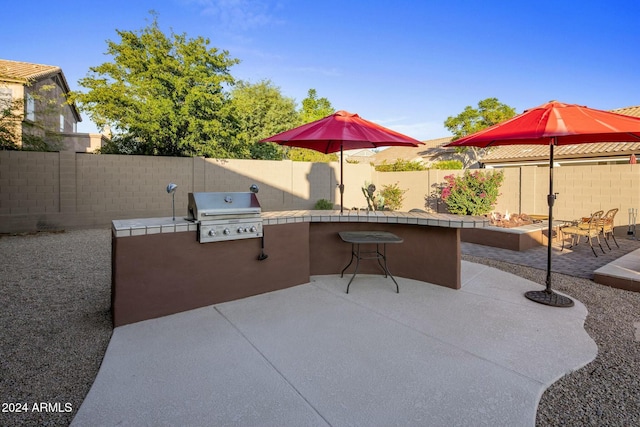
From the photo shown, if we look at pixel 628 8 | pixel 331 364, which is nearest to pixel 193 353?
pixel 331 364

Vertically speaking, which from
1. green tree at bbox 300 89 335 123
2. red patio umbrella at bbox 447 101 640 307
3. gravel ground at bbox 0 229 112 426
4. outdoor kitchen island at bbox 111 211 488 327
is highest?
green tree at bbox 300 89 335 123

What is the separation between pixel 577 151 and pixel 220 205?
14661mm

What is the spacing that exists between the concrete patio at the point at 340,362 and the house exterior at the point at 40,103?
30.3ft

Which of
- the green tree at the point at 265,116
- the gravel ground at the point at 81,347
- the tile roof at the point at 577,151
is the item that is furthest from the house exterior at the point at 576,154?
the green tree at the point at 265,116

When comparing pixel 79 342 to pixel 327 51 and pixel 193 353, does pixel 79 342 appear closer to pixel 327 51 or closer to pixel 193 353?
pixel 193 353

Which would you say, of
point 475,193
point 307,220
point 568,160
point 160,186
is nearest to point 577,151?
point 568,160

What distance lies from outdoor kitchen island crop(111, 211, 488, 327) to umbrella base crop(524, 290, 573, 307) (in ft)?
2.66

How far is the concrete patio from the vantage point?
188cm

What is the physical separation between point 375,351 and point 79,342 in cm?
247

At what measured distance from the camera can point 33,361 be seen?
2.53m

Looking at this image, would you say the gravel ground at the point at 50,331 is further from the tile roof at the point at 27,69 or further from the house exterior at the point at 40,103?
the tile roof at the point at 27,69

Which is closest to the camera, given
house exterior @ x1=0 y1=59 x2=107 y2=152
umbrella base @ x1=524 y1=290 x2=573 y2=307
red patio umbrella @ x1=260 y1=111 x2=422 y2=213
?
umbrella base @ x1=524 y1=290 x2=573 y2=307

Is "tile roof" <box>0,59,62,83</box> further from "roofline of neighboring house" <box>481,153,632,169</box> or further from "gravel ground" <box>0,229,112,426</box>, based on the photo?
"roofline of neighboring house" <box>481,153,632,169</box>

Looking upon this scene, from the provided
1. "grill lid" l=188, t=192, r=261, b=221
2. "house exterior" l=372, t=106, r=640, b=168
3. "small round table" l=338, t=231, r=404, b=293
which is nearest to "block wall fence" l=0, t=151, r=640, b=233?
"house exterior" l=372, t=106, r=640, b=168
